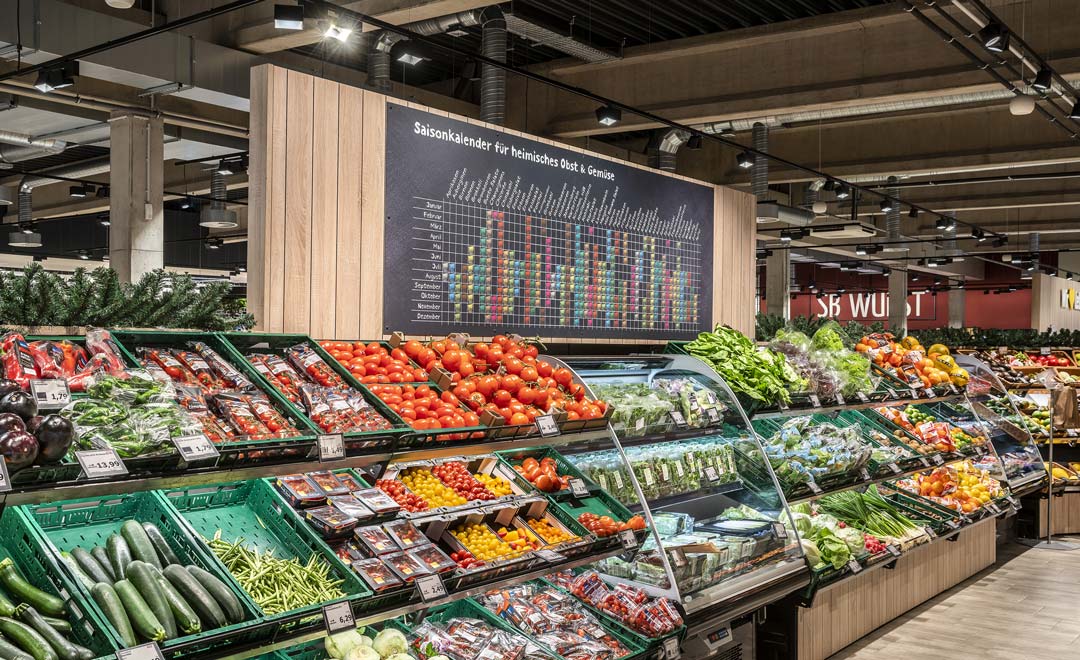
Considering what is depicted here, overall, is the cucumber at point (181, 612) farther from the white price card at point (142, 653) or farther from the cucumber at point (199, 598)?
the white price card at point (142, 653)

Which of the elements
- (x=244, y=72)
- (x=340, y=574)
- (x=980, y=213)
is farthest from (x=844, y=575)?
(x=980, y=213)

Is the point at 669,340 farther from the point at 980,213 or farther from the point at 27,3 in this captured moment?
the point at 980,213

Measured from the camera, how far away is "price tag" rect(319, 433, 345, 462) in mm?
3051

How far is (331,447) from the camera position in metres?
3.08

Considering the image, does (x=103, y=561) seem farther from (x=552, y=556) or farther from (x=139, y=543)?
(x=552, y=556)

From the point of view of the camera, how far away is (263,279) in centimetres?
410

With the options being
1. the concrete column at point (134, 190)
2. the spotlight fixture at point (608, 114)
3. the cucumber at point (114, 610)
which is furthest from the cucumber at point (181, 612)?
the concrete column at point (134, 190)

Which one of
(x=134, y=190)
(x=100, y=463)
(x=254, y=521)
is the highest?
(x=134, y=190)

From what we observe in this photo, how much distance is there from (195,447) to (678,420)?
284 cm


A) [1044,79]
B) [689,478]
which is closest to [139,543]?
[689,478]

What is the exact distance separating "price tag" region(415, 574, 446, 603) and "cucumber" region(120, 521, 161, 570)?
820 millimetres

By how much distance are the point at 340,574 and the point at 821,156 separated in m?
11.8

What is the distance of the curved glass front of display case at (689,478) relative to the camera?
14.1 feet

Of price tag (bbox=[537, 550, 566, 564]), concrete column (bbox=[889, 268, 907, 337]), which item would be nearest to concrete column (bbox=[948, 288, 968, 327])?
concrete column (bbox=[889, 268, 907, 337])
